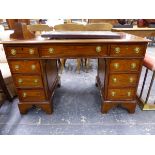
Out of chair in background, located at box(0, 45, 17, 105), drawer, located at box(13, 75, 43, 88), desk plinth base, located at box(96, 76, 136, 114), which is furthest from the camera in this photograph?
chair in background, located at box(0, 45, 17, 105)

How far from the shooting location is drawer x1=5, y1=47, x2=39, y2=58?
1316 mm

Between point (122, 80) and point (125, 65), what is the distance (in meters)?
0.17

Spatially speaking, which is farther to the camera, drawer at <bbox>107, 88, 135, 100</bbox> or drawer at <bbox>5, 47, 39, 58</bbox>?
drawer at <bbox>107, 88, 135, 100</bbox>

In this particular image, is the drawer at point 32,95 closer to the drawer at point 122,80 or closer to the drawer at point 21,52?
the drawer at point 21,52

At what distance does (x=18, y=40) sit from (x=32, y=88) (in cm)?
49

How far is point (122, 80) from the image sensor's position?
1.50 m

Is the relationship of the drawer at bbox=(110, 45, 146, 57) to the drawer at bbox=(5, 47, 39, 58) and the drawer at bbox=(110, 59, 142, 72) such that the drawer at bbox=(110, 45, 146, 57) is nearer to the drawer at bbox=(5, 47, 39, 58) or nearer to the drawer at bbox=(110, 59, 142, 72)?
the drawer at bbox=(110, 59, 142, 72)

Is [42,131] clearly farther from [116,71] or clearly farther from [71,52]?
[116,71]

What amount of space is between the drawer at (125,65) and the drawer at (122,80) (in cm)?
7

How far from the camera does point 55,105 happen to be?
1889 mm

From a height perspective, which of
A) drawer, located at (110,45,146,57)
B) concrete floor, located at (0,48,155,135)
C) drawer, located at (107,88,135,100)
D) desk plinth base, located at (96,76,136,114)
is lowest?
concrete floor, located at (0,48,155,135)

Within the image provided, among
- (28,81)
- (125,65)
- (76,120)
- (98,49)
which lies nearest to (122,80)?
(125,65)

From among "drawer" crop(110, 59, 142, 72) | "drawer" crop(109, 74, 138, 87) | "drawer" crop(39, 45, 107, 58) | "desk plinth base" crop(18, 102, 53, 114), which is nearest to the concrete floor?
"desk plinth base" crop(18, 102, 53, 114)

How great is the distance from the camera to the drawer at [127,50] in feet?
4.33
